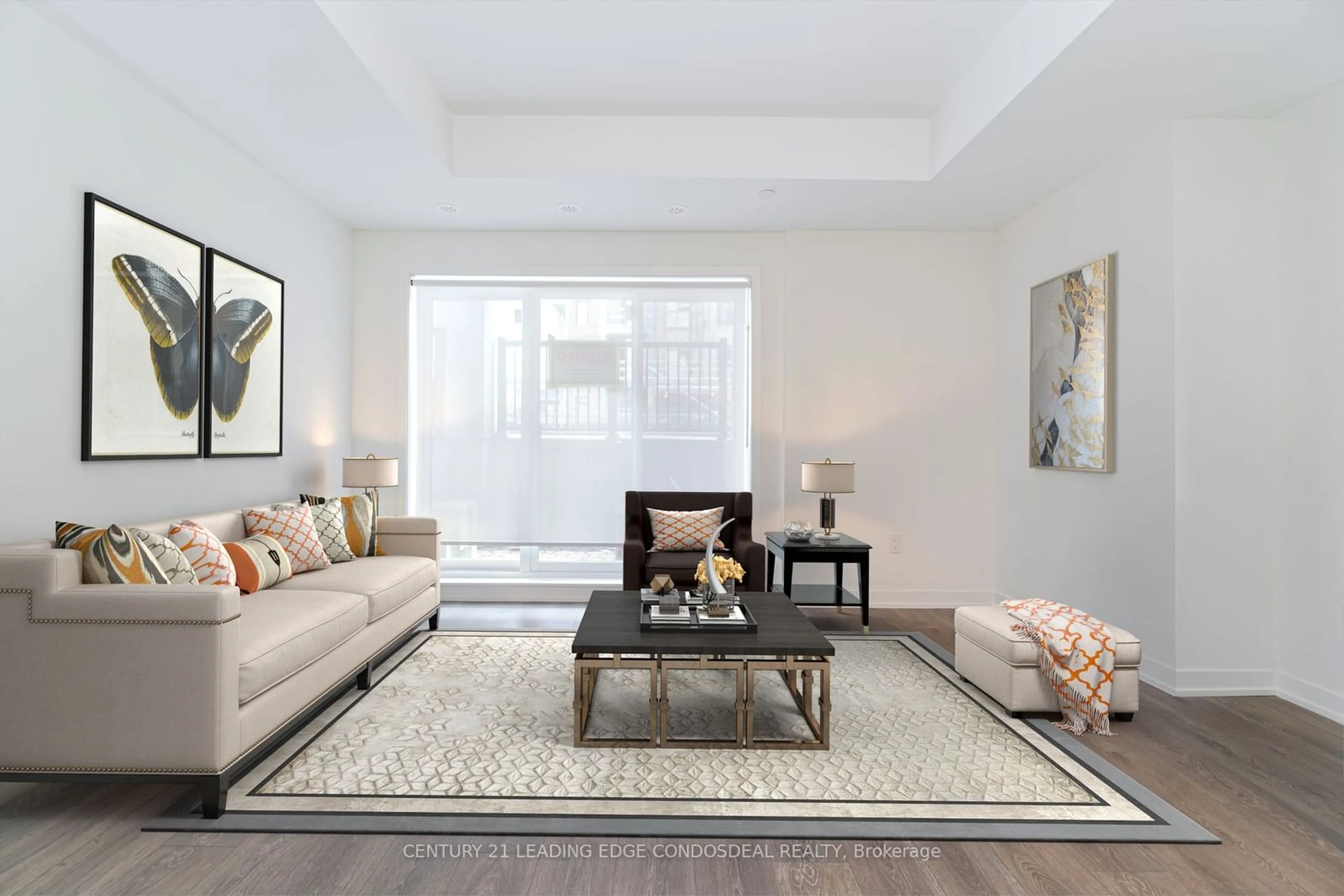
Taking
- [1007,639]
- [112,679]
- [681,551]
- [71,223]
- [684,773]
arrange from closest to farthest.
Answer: [112,679] < [684,773] < [71,223] < [1007,639] < [681,551]

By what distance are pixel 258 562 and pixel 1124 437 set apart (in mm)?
4283

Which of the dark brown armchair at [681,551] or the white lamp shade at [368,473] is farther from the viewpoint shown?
the white lamp shade at [368,473]

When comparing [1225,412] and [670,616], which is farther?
[1225,412]

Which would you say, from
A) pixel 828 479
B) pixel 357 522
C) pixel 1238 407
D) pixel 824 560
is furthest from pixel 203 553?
pixel 1238 407

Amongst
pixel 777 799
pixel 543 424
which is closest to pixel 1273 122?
pixel 777 799

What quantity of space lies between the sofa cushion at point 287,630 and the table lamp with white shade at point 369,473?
1.38 m

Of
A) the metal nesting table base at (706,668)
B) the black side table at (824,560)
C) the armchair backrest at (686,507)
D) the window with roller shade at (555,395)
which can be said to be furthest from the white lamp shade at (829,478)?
the metal nesting table base at (706,668)

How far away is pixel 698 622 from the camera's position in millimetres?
2811

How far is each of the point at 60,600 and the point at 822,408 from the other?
4.31 metres

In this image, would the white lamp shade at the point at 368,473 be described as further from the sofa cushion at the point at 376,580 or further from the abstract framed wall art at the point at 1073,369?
the abstract framed wall art at the point at 1073,369

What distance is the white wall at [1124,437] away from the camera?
3.36 meters

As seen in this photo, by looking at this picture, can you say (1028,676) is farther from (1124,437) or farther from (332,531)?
(332,531)

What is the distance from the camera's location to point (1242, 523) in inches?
128

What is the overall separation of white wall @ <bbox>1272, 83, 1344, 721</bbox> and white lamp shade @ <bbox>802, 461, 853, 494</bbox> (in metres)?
2.11
